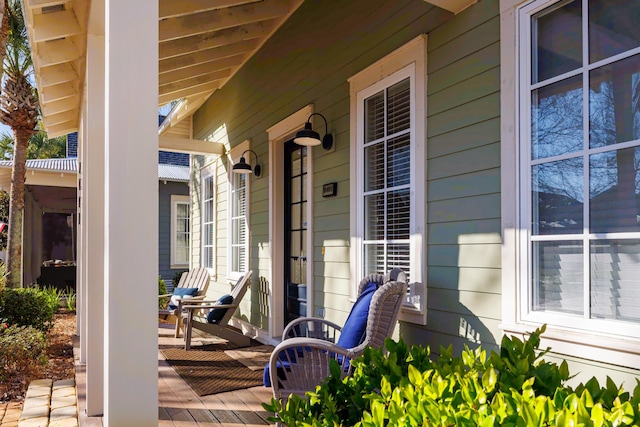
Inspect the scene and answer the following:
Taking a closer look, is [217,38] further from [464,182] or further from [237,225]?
[464,182]

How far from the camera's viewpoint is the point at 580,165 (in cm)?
223

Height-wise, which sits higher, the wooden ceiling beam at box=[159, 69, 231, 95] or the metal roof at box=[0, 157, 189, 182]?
the wooden ceiling beam at box=[159, 69, 231, 95]

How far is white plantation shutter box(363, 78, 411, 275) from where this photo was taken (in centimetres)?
333

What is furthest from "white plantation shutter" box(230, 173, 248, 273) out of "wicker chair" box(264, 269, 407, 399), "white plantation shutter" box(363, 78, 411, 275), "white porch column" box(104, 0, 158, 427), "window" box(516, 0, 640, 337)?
"white porch column" box(104, 0, 158, 427)

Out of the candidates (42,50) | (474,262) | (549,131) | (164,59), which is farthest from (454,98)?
(164,59)

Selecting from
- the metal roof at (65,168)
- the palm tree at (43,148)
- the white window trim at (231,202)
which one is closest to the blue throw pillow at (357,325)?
the white window trim at (231,202)

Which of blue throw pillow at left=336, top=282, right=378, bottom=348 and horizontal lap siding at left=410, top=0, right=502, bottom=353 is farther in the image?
blue throw pillow at left=336, top=282, right=378, bottom=348

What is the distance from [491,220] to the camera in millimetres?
2645

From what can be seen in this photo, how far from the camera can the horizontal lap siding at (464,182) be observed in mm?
2646

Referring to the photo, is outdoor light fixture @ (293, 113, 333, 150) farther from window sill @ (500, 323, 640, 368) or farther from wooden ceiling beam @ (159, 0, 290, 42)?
window sill @ (500, 323, 640, 368)

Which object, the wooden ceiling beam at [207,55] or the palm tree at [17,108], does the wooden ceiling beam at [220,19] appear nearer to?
the wooden ceiling beam at [207,55]

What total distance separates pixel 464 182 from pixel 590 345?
1.08 meters

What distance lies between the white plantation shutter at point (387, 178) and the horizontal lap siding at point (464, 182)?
0.85 ft

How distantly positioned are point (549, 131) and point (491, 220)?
0.54 m
